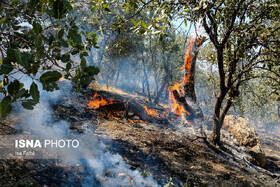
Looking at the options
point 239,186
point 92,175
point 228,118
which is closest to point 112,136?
point 92,175

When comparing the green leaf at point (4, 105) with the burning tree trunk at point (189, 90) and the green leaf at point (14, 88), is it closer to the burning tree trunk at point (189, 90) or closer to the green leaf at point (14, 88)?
the green leaf at point (14, 88)

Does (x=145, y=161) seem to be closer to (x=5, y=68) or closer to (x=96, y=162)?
(x=96, y=162)

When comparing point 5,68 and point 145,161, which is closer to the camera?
point 5,68

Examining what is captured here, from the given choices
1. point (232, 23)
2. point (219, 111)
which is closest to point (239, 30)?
point (232, 23)

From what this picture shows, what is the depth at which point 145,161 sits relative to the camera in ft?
15.8

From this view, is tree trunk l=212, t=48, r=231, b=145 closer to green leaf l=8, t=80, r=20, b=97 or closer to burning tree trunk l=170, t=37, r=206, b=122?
burning tree trunk l=170, t=37, r=206, b=122

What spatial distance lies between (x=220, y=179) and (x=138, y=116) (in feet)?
19.9

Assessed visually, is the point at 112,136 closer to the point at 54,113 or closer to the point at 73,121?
the point at 73,121

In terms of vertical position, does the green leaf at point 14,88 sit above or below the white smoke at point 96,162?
above

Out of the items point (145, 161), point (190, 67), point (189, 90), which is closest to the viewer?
point (145, 161)

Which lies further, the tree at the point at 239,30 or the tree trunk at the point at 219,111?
the tree trunk at the point at 219,111

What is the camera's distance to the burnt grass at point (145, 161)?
301 centimetres

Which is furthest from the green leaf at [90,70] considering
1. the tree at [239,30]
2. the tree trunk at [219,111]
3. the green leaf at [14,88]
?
the tree trunk at [219,111]

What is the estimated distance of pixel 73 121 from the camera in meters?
6.70
